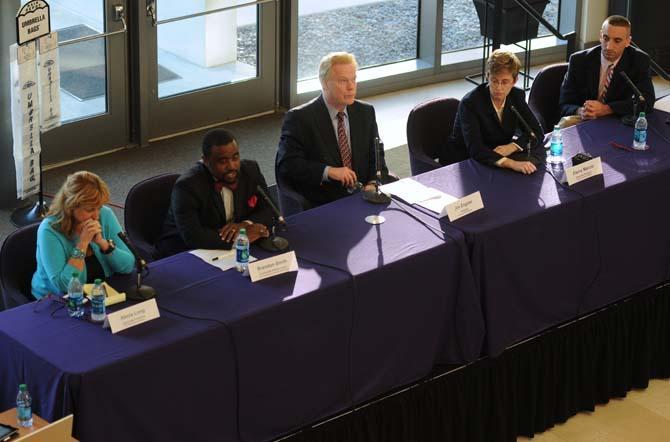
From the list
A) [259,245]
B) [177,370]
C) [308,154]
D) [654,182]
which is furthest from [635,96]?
[177,370]

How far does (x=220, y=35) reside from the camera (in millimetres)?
8172

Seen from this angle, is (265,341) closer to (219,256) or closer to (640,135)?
(219,256)

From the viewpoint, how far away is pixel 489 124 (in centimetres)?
590

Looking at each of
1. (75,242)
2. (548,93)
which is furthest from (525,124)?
(75,242)

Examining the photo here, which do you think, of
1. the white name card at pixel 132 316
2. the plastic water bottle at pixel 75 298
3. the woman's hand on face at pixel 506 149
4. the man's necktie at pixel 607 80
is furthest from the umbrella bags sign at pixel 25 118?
the man's necktie at pixel 607 80

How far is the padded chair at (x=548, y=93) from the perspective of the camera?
6867 millimetres

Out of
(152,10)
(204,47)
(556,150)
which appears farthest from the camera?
(204,47)

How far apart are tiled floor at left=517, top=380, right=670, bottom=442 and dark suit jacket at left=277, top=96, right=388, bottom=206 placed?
4.75ft

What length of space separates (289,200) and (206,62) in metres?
2.82

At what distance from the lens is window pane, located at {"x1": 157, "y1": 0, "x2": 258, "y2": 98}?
7.89 metres

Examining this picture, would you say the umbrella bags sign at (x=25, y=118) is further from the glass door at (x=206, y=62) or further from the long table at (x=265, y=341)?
the long table at (x=265, y=341)

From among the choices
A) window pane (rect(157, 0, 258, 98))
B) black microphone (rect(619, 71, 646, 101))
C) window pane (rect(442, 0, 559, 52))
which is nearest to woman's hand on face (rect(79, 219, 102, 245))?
black microphone (rect(619, 71, 646, 101))

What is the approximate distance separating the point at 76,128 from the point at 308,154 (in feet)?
8.07

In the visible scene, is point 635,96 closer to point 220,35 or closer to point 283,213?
point 283,213
